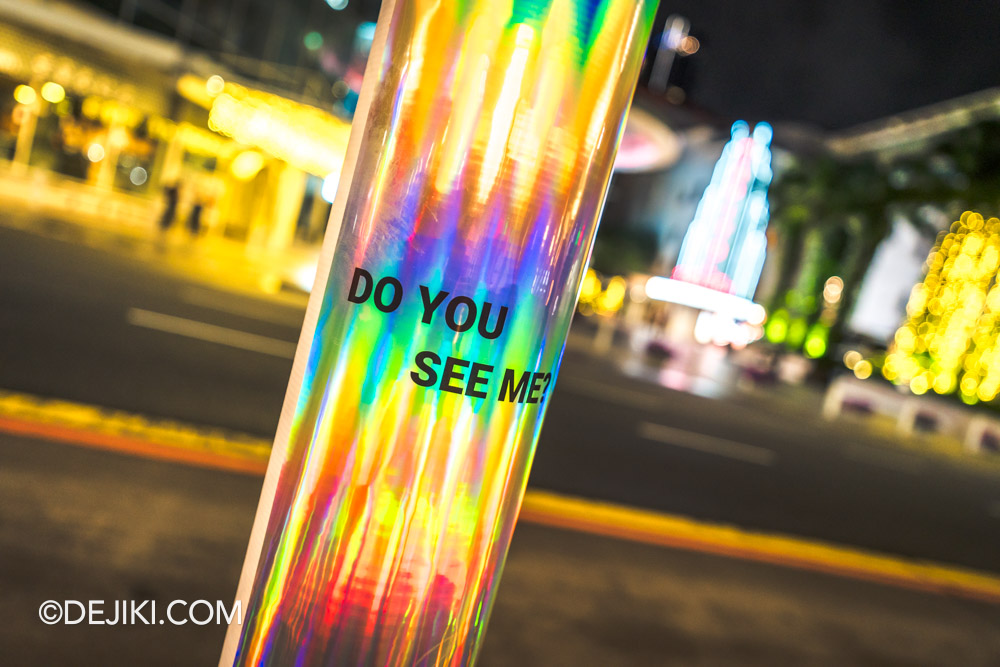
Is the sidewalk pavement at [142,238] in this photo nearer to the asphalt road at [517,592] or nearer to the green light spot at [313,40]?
the green light spot at [313,40]

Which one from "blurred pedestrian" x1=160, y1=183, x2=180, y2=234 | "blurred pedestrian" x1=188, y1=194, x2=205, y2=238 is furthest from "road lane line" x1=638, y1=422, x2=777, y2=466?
"blurred pedestrian" x1=188, y1=194, x2=205, y2=238

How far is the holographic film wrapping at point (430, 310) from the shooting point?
3.58 feet

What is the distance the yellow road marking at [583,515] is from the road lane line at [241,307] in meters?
5.17

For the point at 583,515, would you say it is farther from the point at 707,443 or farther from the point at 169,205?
the point at 169,205

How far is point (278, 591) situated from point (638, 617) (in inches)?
105

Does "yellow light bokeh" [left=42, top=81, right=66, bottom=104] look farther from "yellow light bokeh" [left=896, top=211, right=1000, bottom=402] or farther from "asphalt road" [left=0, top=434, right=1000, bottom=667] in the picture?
"yellow light bokeh" [left=896, top=211, right=1000, bottom=402]

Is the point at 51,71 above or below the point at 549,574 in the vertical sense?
above

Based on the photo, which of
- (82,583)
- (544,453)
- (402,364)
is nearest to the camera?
(402,364)

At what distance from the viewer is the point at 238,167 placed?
822 inches

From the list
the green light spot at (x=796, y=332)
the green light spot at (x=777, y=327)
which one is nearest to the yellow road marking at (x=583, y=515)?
the green light spot at (x=796, y=332)

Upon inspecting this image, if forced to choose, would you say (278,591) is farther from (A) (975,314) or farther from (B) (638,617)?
(A) (975,314)

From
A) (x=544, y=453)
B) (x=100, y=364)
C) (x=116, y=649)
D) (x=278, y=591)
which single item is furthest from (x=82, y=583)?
(x=544, y=453)

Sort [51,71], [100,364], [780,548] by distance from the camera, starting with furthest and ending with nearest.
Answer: [51,71], [100,364], [780,548]

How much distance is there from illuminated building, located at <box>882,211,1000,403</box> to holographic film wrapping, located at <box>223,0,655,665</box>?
71.7 feet
